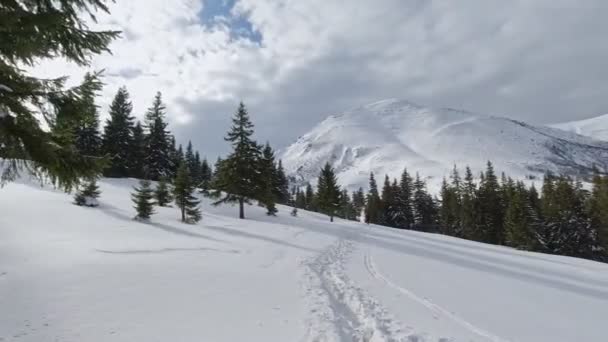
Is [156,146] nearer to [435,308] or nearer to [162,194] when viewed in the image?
[162,194]

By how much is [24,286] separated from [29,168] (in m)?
3.33

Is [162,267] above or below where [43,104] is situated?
below

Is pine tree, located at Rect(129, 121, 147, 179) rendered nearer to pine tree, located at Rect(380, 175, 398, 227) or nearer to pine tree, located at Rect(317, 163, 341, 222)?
pine tree, located at Rect(317, 163, 341, 222)

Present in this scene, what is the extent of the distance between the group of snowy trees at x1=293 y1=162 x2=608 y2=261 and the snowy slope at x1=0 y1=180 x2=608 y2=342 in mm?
33541

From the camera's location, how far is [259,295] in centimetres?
866

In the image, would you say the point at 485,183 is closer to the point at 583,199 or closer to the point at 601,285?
the point at 583,199

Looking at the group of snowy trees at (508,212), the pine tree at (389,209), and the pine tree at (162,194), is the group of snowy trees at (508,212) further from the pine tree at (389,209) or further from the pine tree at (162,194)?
the pine tree at (162,194)

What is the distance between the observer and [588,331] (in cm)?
759

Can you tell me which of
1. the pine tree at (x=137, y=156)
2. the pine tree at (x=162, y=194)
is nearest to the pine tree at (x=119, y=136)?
the pine tree at (x=137, y=156)

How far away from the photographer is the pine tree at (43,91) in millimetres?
5664

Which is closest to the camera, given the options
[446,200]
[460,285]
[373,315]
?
[373,315]

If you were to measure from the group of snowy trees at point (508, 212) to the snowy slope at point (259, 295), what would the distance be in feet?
110

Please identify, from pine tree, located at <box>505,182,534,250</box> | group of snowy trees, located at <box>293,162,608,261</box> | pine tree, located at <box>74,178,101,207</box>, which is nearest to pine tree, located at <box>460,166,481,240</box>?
group of snowy trees, located at <box>293,162,608,261</box>

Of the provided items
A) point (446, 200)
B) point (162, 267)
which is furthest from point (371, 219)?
point (162, 267)
